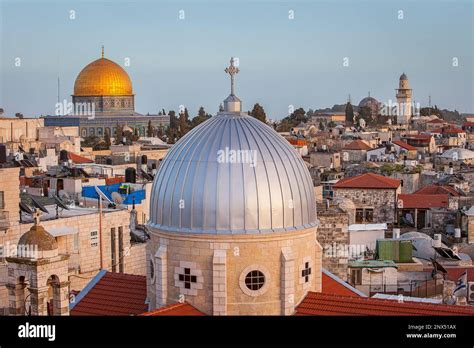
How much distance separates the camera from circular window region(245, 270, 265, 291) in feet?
49.4

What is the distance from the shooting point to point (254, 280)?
15.1 meters

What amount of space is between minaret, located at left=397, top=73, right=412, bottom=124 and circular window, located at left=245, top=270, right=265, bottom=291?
9923cm

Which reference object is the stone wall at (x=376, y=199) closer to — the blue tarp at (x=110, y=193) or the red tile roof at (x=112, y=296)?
the blue tarp at (x=110, y=193)

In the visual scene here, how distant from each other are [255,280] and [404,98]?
335 feet

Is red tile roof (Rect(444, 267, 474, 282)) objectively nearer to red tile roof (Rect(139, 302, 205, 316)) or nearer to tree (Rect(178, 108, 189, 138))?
red tile roof (Rect(139, 302, 205, 316))

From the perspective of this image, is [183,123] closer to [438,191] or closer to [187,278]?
[438,191]

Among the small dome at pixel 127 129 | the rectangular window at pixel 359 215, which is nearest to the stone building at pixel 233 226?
the rectangular window at pixel 359 215

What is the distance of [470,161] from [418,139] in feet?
42.8

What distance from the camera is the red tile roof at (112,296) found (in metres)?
17.0

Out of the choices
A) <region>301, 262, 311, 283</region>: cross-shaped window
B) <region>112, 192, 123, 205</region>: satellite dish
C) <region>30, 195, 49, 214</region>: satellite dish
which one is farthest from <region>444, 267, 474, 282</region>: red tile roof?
<region>112, 192, 123, 205</region>: satellite dish

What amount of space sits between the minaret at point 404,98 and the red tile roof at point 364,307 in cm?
9870

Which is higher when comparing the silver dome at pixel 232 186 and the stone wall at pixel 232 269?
the silver dome at pixel 232 186
